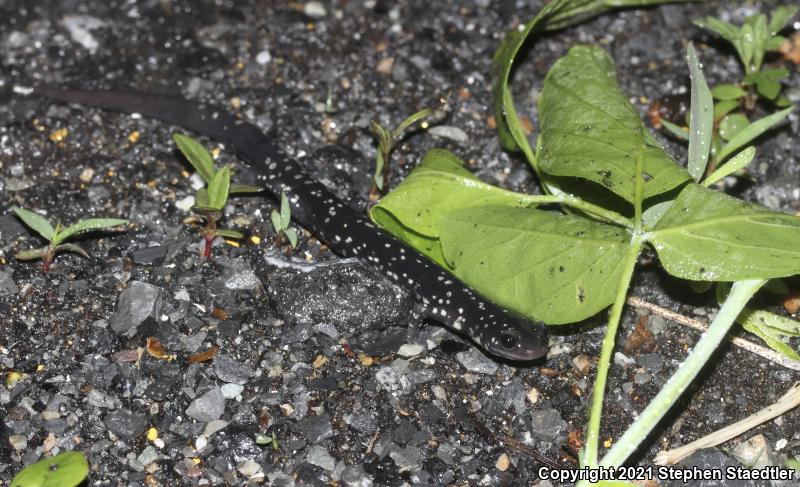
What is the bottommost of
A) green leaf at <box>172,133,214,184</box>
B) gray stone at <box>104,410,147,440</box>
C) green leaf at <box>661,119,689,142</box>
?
gray stone at <box>104,410,147,440</box>

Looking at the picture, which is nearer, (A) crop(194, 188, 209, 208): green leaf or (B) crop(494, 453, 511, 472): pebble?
(B) crop(494, 453, 511, 472): pebble

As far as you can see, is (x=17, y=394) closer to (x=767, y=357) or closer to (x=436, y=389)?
(x=436, y=389)

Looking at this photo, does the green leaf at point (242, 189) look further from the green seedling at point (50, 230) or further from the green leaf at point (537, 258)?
the green leaf at point (537, 258)

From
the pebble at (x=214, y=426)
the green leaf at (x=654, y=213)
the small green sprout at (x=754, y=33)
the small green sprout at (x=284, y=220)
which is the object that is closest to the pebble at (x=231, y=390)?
the pebble at (x=214, y=426)

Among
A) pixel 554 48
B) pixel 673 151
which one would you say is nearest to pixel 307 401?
pixel 673 151

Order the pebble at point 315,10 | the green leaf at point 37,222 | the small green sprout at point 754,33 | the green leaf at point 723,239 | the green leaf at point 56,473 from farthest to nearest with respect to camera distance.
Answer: the pebble at point 315,10, the small green sprout at point 754,33, the green leaf at point 37,222, the green leaf at point 723,239, the green leaf at point 56,473

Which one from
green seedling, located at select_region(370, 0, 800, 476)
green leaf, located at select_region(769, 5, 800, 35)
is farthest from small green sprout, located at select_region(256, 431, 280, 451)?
green leaf, located at select_region(769, 5, 800, 35)

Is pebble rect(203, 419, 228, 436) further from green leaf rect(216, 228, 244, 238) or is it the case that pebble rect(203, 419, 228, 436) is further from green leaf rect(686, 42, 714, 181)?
green leaf rect(686, 42, 714, 181)
